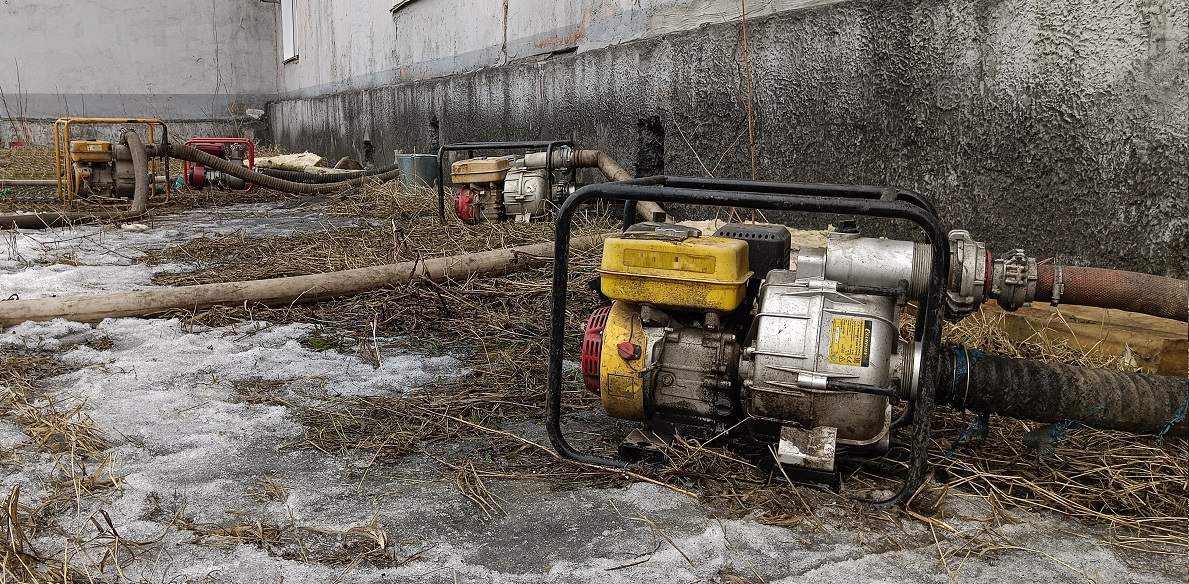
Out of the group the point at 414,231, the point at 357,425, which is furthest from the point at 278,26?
the point at 357,425

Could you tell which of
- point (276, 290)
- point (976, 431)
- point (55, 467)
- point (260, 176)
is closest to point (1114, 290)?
point (976, 431)

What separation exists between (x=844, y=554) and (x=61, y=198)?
8086mm

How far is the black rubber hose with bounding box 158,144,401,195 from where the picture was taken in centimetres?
748

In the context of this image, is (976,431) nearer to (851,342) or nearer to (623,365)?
(851,342)

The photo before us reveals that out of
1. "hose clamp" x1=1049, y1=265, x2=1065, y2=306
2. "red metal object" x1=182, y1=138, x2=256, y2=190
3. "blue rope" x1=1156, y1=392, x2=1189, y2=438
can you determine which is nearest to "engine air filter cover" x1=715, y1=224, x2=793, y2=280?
"hose clamp" x1=1049, y1=265, x2=1065, y2=306

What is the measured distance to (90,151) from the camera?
23.7ft

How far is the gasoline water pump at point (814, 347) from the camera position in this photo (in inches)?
75.0

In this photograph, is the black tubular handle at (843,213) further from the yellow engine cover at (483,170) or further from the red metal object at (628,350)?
the yellow engine cover at (483,170)

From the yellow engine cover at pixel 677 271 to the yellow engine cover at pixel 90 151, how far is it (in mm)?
6786

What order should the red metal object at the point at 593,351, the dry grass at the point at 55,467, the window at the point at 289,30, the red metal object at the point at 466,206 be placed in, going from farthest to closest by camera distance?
1. the window at the point at 289,30
2. the red metal object at the point at 466,206
3. the red metal object at the point at 593,351
4. the dry grass at the point at 55,467

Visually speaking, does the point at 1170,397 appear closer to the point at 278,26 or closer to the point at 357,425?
the point at 357,425

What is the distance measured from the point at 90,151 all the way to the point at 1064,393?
777 centimetres

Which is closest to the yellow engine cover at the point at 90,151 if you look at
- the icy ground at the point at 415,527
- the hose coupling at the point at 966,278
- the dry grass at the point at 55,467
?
the dry grass at the point at 55,467

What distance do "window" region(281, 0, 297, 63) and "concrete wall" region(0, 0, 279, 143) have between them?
61 cm
